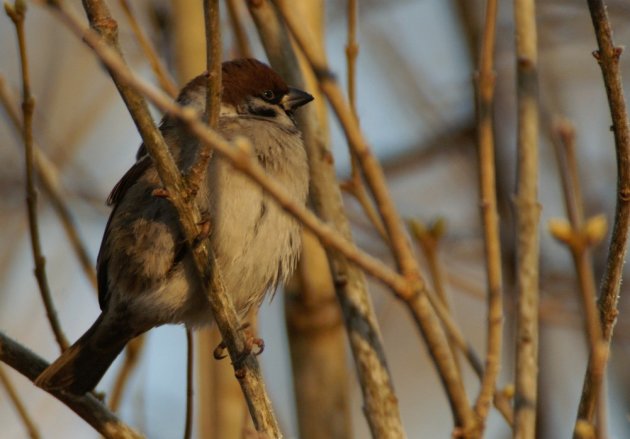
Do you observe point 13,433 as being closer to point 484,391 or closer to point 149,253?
point 149,253

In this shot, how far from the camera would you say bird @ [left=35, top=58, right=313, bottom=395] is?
345 cm

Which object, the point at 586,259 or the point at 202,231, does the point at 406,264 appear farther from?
the point at 586,259

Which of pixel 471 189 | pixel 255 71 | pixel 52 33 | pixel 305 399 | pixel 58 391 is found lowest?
pixel 58 391

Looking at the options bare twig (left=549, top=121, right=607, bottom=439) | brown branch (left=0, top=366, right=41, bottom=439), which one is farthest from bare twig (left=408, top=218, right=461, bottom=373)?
brown branch (left=0, top=366, right=41, bottom=439)

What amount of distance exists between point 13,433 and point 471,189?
344 cm

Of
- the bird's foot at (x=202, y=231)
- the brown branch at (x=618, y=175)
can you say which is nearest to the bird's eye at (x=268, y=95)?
the bird's foot at (x=202, y=231)

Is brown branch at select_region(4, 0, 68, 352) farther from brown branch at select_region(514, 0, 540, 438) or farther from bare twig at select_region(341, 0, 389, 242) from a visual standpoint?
brown branch at select_region(514, 0, 540, 438)

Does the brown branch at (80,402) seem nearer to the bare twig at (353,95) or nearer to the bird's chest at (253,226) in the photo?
the bird's chest at (253,226)

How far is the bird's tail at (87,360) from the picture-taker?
336 cm

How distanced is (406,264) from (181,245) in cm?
102

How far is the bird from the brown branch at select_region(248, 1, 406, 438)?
0.07 metres

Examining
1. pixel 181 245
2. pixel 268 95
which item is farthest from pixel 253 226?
pixel 268 95

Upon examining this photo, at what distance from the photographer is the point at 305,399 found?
4.09 metres

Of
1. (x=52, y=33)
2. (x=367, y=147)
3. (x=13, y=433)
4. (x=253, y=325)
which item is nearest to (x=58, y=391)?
(x=253, y=325)
